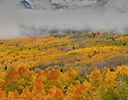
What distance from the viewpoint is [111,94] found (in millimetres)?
24609

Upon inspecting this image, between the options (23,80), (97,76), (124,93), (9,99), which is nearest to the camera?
(124,93)

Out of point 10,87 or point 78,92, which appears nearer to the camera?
point 78,92

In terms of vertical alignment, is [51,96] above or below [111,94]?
below

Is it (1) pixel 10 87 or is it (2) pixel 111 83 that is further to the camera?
(1) pixel 10 87

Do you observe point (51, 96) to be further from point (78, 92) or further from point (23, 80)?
point (23, 80)

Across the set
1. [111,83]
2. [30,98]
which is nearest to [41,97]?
[30,98]

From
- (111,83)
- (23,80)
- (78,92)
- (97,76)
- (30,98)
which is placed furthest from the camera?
(23,80)

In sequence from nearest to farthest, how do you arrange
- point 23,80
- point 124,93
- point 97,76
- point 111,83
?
point 124,93, point 111,83, point 97,76, point 23,80

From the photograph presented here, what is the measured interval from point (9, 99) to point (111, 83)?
29348mm

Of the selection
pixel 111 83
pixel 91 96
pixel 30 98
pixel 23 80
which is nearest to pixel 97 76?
pixel 111 83

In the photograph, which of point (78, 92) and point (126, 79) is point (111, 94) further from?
point (78, 92)

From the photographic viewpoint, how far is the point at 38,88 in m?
41.5

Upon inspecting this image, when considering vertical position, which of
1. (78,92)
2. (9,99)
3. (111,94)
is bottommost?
(9,99)

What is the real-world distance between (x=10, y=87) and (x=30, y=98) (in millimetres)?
15268
